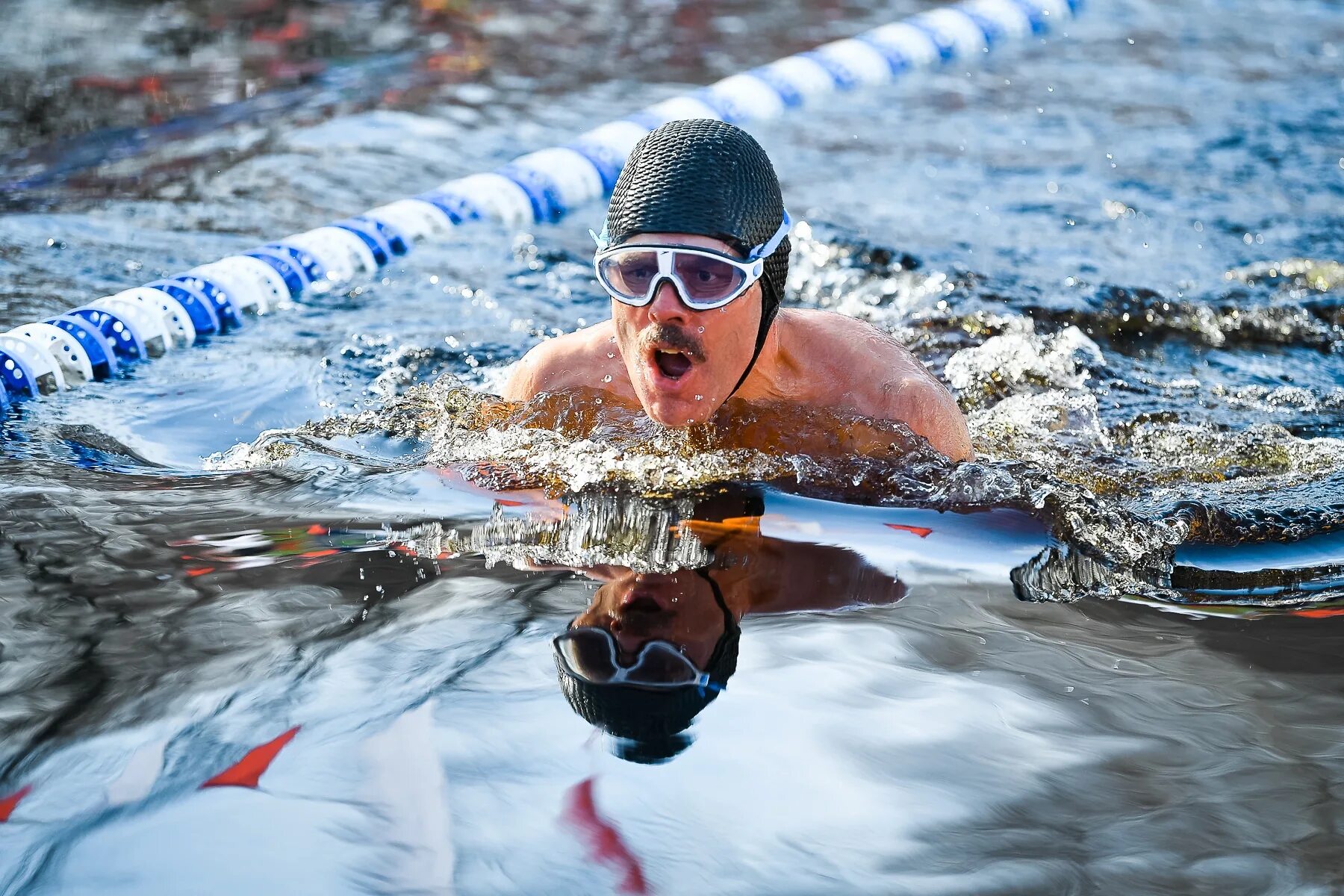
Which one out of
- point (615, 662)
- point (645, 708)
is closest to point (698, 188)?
point (615, 662)

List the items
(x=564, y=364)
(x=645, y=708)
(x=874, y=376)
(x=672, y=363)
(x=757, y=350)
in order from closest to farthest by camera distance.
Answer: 1. (x=645, y=708)
2. (x=672, y=363)
3. (x=757, y=350)
4. (x=874, y=376)
5. (x=564, y=364)

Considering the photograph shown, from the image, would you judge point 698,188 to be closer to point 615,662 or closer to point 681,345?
point 681,345

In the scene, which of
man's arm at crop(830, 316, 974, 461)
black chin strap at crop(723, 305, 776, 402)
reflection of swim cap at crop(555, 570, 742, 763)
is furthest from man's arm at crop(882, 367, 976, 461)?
reflection of swim cap at crop(555, 570, 742, 763)

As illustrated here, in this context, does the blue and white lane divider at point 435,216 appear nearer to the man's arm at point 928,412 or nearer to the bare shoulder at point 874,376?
the bare shoulder at point 874,376

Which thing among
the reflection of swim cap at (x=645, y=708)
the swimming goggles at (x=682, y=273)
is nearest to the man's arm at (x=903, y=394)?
the swimming goggles at (x=682, y=273)

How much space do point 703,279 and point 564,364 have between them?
0.86 m

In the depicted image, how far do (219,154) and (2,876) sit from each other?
5667 mm

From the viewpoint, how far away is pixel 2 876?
1.57m

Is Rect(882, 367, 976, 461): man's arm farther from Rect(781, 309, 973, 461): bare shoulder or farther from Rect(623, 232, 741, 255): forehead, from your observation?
Rect(623, 232, 741, 255): forehead

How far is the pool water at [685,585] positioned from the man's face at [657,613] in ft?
0.09

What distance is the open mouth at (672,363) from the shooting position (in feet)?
9.23

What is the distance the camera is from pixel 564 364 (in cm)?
348

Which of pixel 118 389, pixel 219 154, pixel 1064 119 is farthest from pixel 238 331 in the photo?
pixel 1064 119

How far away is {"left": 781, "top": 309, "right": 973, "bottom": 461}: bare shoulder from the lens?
3070 millimetres
